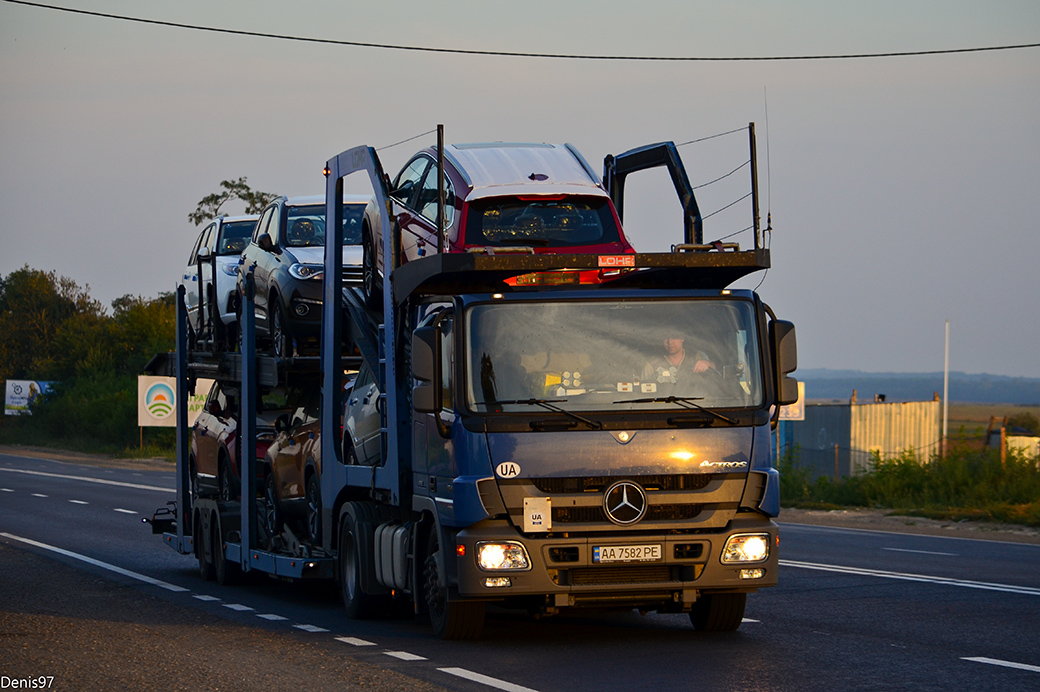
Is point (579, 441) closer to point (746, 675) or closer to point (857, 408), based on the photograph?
point (746, 675)

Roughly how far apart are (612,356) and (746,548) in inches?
60.4

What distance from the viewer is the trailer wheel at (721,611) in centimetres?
1041

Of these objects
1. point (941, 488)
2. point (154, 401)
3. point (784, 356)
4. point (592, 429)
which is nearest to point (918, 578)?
point (784, 356)

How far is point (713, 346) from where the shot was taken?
9727 mm

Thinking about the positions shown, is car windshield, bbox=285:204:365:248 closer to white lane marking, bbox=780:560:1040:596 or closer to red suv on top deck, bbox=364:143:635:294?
red suv on top deck, bbox=364:143:635:294

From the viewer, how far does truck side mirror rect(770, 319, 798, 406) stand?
9.73m

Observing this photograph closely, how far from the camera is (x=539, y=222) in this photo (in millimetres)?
10859

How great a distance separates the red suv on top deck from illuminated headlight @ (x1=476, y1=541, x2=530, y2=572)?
2224 mm

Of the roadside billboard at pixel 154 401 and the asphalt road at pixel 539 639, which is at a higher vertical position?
the roadside billboard at pixel 154 401

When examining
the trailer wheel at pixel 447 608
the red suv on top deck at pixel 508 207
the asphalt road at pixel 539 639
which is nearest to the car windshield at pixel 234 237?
the asphalt road at pixel 539 639

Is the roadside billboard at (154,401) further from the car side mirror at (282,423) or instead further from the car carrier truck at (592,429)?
the car carrier truck at (592,429)

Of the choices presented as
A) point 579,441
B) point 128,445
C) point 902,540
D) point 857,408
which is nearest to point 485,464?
point 579,441

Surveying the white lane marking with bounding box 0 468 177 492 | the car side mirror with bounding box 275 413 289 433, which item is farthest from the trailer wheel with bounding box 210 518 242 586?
A: the white lane marking with bounding box 0 468 177 492

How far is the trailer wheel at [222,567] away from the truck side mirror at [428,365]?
6.31m
